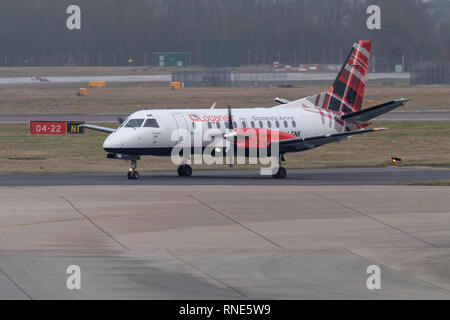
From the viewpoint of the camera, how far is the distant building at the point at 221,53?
14112 cm

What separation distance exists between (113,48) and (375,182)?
12040 centimetres

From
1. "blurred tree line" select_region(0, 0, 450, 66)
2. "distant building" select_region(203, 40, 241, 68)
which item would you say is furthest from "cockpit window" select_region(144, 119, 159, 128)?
"distant building" select_region(203, 40, 241, 68)

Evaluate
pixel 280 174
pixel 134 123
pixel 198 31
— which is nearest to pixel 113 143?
pixel 134 123

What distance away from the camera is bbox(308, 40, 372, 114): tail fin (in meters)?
38.8

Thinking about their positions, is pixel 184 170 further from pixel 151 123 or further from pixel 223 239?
pixel 223 239

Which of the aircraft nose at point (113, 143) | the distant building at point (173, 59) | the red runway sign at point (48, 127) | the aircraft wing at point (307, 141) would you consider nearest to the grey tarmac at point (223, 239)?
the aircraft nose at point (113, 143)

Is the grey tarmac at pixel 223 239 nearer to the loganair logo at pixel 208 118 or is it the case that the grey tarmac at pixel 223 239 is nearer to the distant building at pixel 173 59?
the loganair logo at pixel 208 118

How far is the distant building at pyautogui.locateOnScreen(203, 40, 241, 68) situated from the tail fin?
101965 mm

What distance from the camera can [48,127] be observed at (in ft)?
188

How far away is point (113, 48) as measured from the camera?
488 ft

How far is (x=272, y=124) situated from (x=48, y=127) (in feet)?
82.8

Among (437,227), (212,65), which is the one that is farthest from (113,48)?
(437,227)

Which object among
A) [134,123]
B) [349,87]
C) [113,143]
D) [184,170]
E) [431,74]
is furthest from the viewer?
[431,74]
